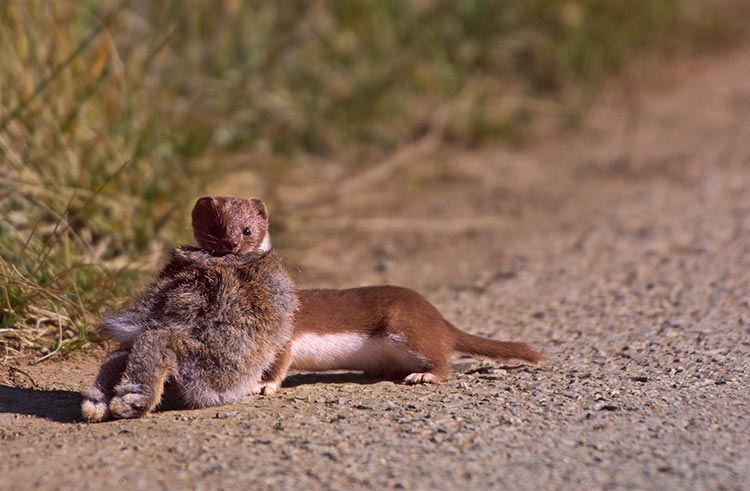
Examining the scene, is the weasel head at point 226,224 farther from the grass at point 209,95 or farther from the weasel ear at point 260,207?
the grass at point 209,95

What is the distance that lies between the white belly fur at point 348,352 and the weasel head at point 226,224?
1.45ft

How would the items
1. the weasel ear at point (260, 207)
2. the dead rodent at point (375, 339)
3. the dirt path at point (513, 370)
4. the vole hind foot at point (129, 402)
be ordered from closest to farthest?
the dirt path at point (513, 370), the vole hind foot at point (129, 402), the weasel ear at point (260, 207), the dead rodent at point (375, 339)

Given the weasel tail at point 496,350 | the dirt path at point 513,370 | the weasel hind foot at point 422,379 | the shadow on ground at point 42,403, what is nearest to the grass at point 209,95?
the shadow on ground at point 42,403

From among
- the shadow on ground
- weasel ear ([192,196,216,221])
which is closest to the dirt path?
the shadow on ground

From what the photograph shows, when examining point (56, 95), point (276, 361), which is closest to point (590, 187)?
point (56, 95)

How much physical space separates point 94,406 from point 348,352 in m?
0.97

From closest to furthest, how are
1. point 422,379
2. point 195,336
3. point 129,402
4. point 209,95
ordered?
point 129,402
point 195,336
point 422,379
point 209,95

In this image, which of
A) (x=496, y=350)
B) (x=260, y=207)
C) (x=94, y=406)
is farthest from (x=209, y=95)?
(x=94, y=406)

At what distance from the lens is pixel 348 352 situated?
3902 millimetres

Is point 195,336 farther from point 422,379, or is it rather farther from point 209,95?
point 209,95

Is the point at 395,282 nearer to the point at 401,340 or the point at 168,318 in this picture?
the point at 401,340

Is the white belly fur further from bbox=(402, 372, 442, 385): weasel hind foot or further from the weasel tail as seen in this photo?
the weasel tail

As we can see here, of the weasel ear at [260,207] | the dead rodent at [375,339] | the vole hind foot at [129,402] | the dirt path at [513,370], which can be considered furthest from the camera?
the dead rodent at [375,339]

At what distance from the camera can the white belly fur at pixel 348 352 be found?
3.84 metres
